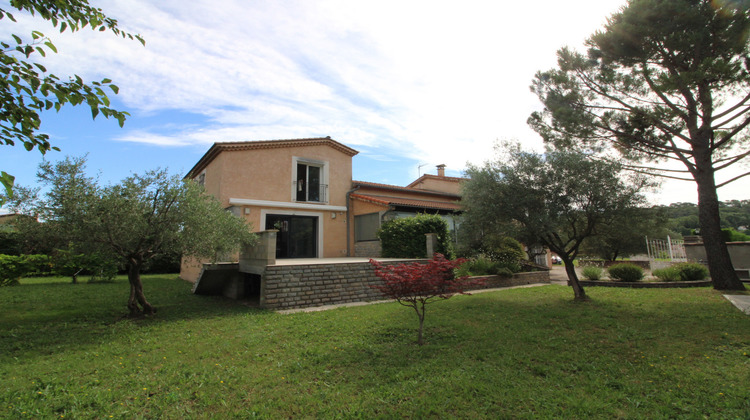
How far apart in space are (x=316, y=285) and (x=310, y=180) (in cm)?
826

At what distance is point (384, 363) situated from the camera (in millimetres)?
4910

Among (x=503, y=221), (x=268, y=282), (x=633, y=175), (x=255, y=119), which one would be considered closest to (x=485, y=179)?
(x=503, y=221)

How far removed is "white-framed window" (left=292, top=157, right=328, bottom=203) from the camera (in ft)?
54.7

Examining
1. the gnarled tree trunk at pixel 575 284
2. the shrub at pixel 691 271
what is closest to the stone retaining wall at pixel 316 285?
the gnarled tree trunk at pixel 575 284

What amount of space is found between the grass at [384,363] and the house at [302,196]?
723 centimetres

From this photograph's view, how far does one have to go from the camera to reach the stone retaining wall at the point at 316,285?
9.34 metres

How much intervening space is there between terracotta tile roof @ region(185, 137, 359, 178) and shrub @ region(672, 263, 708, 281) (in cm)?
1456

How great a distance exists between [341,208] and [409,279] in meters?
11.6

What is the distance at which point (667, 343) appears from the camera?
550cm

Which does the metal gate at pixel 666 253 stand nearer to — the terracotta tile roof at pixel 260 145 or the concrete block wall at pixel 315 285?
the concrete block wall at pixel 315 285

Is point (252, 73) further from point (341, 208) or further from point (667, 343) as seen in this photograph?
point (667, 343)

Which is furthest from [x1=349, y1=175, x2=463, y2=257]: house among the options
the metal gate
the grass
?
the metal gate

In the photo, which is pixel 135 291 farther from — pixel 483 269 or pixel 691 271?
pixel 691 271

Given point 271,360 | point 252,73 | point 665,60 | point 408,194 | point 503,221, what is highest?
point 665,60
